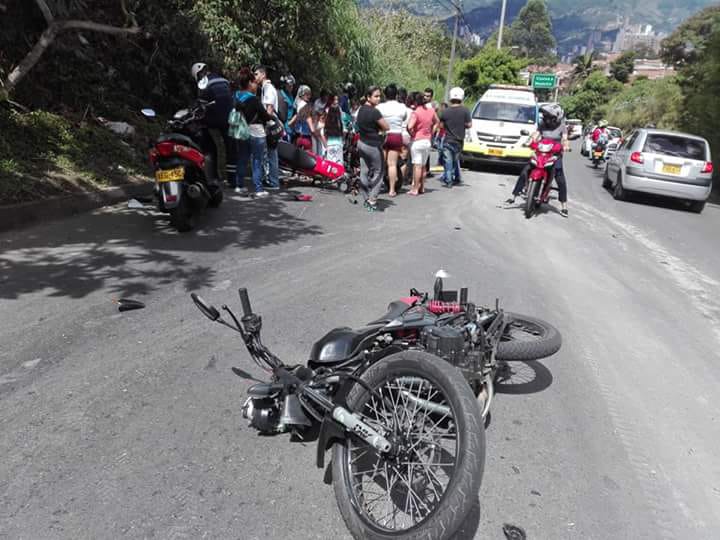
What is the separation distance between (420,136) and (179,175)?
16.7 feet

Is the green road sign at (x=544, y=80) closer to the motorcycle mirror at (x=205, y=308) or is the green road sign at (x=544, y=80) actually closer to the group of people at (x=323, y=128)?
the group of people at (x=323, y=128)

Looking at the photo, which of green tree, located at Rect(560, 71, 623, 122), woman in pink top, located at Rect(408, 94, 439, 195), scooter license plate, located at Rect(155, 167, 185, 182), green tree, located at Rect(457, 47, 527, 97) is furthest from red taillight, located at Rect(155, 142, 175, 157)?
green tree, located at Rect(560, 71, 623, 122)

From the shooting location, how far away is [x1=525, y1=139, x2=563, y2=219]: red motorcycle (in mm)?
9086

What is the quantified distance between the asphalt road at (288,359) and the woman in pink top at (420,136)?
295 centimetres

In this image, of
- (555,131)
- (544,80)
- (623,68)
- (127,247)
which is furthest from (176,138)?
(623,68)

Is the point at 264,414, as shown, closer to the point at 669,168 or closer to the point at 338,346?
the point at 338,346

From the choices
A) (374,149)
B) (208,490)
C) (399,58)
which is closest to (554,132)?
(374,149)

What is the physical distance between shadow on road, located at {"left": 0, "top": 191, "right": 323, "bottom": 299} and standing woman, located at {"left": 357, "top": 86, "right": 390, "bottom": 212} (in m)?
1.47

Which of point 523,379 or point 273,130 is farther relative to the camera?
point 273,130

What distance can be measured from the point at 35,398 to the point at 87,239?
3467 mm

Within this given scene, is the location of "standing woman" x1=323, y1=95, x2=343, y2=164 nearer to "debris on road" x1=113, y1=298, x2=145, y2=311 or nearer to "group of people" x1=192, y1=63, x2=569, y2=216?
"group of people" x1=192, y1=63, x2=569, y2=216

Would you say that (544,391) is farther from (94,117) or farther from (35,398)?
(94,117)

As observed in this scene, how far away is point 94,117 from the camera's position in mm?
10102

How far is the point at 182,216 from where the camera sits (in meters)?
6.61
